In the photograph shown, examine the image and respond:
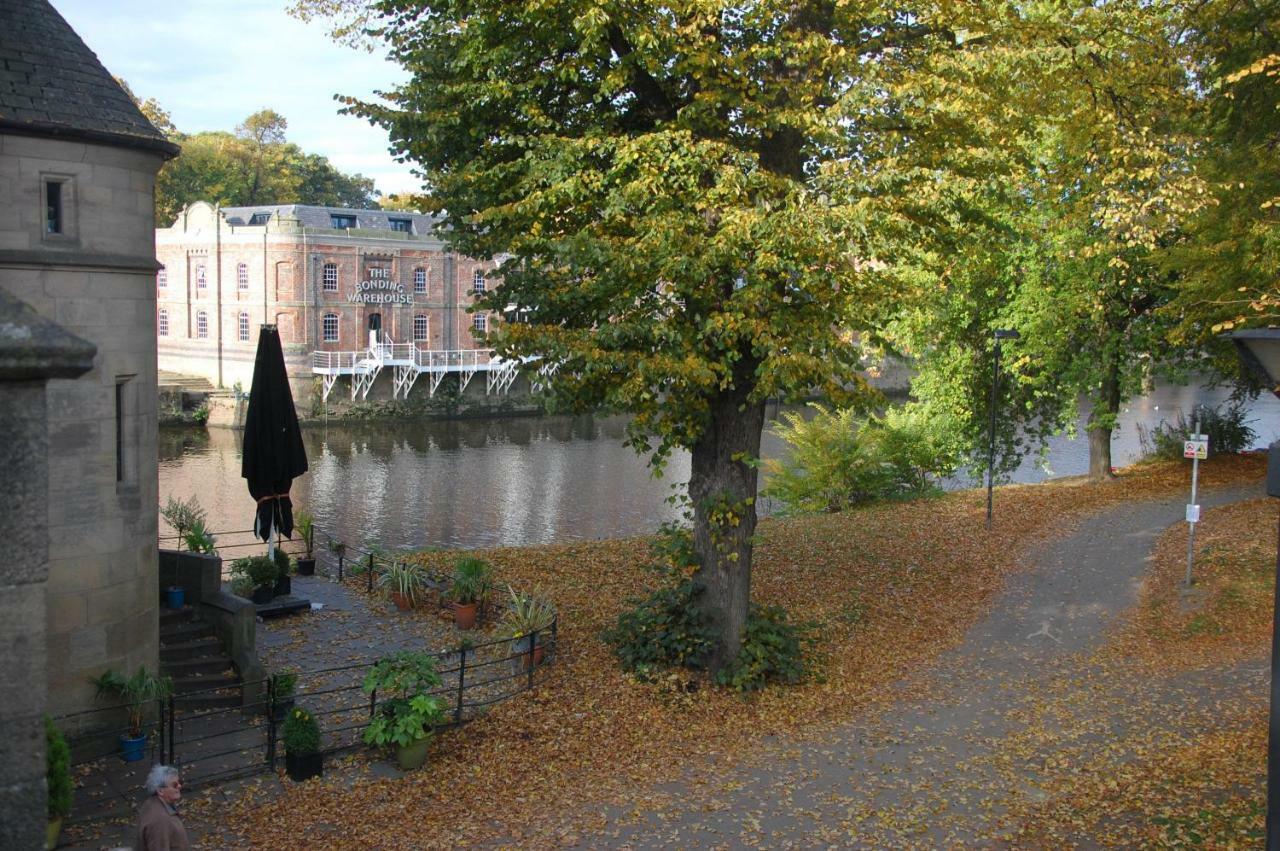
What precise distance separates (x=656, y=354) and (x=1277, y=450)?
22.8 feet

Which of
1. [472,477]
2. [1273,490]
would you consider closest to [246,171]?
[472,477]

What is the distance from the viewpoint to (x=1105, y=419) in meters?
26.0

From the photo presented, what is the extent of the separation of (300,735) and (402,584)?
632 centimetres

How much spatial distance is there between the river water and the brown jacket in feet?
68.1

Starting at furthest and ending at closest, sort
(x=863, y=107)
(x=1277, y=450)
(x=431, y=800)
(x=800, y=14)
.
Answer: (x=800, y=14) → (x=863, y=107) → (x=431, y=800) → (x=1277, y=450)

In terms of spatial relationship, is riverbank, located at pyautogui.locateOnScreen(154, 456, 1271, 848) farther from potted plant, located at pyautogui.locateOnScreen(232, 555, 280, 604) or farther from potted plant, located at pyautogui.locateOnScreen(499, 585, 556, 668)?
potted plant, located at pyautogui.locateOnScreen(232, 555, 280, 604)

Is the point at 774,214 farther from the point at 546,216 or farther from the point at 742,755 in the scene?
the point at 742,755

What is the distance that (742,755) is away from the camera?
11.0 meters

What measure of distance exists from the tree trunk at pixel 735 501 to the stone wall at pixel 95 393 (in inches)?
238

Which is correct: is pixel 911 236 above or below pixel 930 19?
below

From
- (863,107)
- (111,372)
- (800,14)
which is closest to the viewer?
(111,372)

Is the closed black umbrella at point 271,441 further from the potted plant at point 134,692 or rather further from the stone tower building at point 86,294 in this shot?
the potted plant at point 134,692

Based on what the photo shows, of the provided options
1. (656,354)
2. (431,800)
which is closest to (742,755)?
(431,800)

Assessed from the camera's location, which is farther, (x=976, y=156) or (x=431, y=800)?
(x=976, y=156)
